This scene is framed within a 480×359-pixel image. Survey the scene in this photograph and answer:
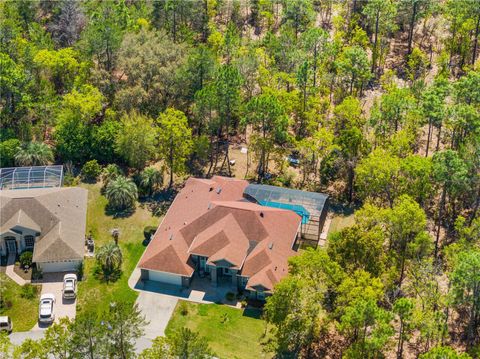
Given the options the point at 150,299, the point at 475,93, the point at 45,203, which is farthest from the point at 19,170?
the point at 475,93

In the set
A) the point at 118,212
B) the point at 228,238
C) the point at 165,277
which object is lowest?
the point at 165,277

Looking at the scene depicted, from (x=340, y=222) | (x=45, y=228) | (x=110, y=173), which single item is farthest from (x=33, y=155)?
(x=340, y=222)

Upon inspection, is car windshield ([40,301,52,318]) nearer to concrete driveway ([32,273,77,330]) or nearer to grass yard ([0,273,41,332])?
concrete driveway ([32,273,77,330])

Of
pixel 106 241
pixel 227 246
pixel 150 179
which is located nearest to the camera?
pixel 227 246

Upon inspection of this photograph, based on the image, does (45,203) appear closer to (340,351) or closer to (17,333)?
(17,333)

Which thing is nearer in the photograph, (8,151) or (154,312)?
(154,312)

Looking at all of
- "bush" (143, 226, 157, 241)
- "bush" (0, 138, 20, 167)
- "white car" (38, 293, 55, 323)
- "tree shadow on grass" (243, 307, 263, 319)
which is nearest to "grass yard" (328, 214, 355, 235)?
"tree shadow on grass" (243, 307, 263, 319)

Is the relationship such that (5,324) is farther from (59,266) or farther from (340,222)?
(340,222)
